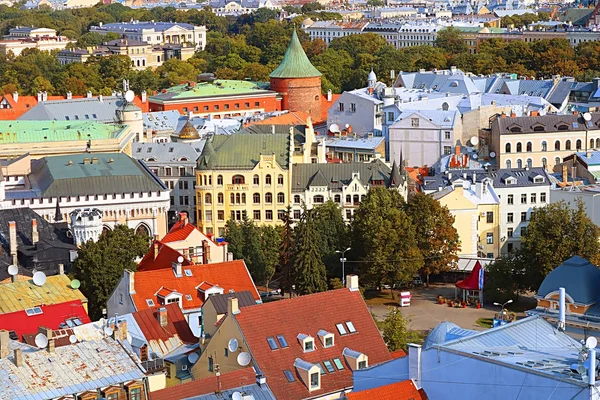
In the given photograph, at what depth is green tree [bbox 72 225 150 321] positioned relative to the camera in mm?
61625

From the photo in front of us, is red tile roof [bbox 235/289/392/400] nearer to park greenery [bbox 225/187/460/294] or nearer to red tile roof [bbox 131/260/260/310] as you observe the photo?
red tile roof [bbox 131/260/260/310]

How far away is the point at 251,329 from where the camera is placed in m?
45.1

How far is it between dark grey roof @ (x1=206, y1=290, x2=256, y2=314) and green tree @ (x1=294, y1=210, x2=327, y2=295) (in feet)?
47.1

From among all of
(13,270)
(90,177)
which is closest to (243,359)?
(13,270)

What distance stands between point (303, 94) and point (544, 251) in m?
61.8

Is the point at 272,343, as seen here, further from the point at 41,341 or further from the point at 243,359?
the point at 41,341

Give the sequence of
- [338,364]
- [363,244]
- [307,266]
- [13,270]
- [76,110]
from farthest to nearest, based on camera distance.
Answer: [76,110] → [363,244] → [307,266] → [13,270] → [338,364]

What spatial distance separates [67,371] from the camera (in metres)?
39.8

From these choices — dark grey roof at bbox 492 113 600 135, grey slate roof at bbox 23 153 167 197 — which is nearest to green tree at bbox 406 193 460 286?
grey slate roof at bbox 23 153 167 197

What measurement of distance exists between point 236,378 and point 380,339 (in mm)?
7745

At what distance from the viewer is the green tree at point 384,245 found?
7081 cm

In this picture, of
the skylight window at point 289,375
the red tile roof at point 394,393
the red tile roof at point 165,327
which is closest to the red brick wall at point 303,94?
the red tile roof at point 165,327

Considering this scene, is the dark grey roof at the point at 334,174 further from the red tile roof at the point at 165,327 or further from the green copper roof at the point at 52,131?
the red tile roof at the point at 165,327

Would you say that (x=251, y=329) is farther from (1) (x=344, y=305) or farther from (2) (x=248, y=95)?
(2) (x=248, y=95)
